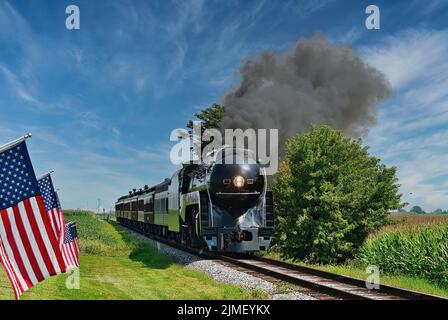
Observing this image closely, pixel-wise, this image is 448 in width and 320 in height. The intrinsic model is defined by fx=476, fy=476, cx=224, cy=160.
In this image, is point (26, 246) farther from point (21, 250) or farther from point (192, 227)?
point (192, 227)

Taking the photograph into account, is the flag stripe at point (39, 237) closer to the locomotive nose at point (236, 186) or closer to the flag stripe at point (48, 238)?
the flag stripe at point (48, 238)

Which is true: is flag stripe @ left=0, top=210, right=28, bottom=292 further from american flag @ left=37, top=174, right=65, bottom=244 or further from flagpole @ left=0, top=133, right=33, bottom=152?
american flag @ left=37, top=174, right=65, bottom=244

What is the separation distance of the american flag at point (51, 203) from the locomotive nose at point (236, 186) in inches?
244

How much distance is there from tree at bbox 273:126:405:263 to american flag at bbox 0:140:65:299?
Result: 12.2 meters

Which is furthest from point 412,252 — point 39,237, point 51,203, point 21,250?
point 21,250

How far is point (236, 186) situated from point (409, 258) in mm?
6174

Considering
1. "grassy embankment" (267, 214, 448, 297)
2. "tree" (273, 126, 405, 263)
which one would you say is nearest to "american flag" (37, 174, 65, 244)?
"grassy embankment" (267, 214, 448, 297)

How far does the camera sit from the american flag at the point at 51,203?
11367mm

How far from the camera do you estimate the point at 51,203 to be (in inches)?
457

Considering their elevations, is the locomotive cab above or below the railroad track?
above

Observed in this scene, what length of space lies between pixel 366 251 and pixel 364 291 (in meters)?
6.90

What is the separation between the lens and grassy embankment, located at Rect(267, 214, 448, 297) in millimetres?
13023

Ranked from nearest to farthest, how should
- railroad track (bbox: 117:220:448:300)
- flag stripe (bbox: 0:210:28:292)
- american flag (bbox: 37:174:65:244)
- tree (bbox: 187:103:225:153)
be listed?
flag stripe (bbox: 0:210:28:292), railroad track (bbox: 117:220:448:300), american flag (bbox: 37:174:65:244), tree (bbox: 187:103:225:153)
